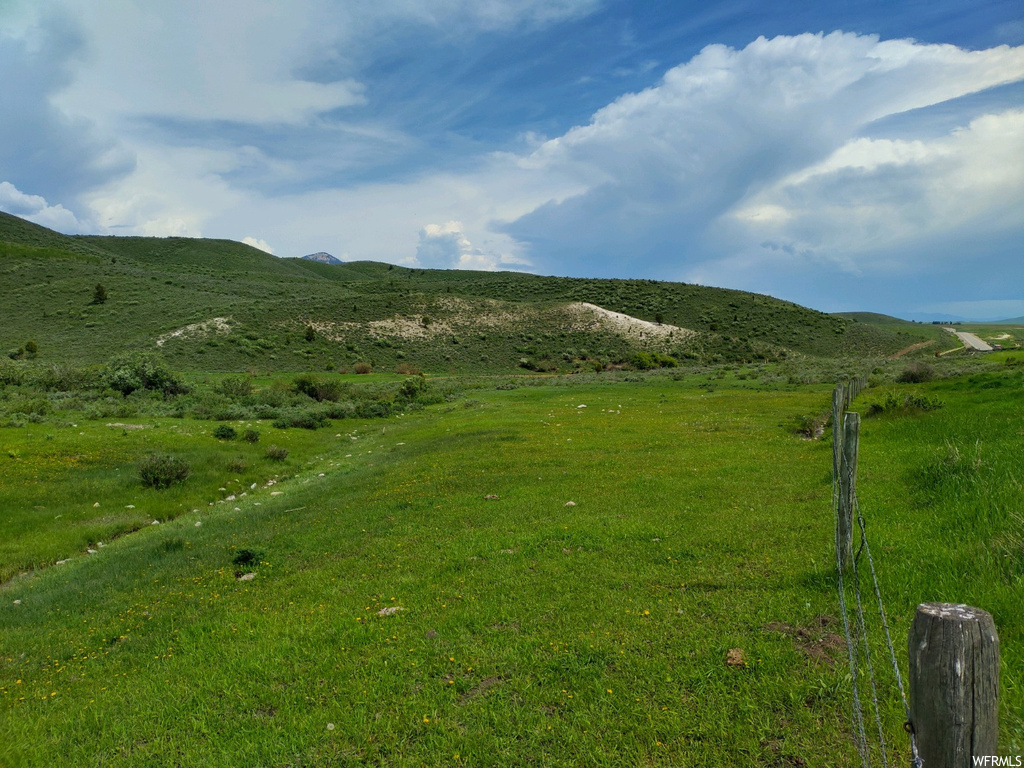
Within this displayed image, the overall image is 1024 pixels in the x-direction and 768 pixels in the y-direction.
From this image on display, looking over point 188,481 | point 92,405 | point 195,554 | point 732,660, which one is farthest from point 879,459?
point 92,405

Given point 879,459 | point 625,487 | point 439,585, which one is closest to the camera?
point 439,585

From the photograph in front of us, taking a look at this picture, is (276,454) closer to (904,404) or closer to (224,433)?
(224,433)

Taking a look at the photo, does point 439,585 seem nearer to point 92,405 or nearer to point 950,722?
point 950,722

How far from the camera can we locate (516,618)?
7.99 meters

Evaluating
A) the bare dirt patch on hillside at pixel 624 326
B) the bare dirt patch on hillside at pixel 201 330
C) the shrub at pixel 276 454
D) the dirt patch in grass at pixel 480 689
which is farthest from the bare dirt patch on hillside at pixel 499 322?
the dirt patch in grass at pixel 480 689

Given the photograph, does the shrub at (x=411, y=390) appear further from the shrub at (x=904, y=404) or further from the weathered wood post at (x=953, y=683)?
the weathered wood post at (x=953, y=683)

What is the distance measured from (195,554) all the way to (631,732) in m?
11.9

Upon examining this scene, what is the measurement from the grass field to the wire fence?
0.55 ft

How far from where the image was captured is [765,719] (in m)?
5.37

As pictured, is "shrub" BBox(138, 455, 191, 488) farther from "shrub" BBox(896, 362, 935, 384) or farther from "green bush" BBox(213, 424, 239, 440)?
"shrub" BBox(896, 362, 935, 384)

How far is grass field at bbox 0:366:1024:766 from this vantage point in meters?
5.63

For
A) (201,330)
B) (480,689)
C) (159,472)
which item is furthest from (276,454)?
(201,330)

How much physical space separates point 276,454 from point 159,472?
5.94 m

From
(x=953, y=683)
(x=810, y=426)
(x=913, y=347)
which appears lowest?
(x=810, y=426)
